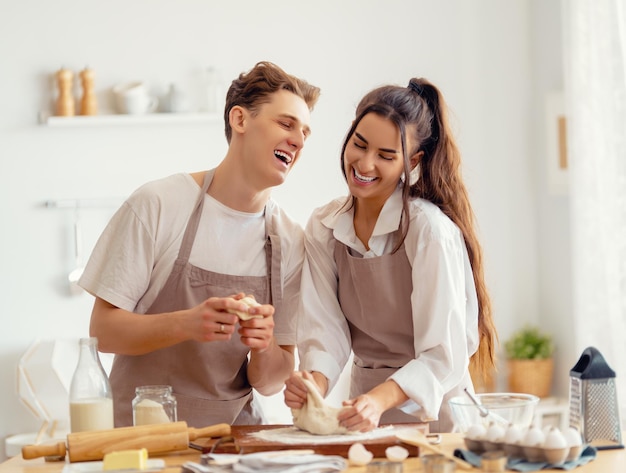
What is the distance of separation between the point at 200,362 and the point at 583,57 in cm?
255

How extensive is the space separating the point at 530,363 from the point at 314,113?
1.57 metres

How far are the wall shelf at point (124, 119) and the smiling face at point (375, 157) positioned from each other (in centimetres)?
211

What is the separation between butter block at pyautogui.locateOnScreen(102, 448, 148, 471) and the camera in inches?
62.3

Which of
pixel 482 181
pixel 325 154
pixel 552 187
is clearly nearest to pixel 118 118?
pixel 325 154

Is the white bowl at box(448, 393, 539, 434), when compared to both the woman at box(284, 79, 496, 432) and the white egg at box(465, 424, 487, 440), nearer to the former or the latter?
the white egg at box(465, 424, 487, 440)

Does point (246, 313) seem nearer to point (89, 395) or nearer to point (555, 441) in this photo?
point (89, 395)

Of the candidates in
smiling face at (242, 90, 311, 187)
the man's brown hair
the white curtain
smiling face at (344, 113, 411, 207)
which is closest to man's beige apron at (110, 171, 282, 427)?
smiling face at (242, 90, 311, 187)

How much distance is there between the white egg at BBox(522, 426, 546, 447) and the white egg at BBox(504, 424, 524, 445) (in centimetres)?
1

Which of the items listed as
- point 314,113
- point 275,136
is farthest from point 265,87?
point 314,113

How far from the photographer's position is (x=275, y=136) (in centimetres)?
221

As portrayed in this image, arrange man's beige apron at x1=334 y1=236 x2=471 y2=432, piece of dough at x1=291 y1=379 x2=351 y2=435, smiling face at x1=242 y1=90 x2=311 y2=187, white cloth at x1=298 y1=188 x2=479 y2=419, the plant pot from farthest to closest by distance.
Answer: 1. the plant pot
2. smiling face at x1=242 y1=90 x2=311 y2=187
3. man's beige apron at x1=334 y1=236 x2=471 y2=432
4. white cloth at x1=298 y1=188 x2=479 y2=419
5. piece of dough at x1=291 y1=379 x2=351 y2=435

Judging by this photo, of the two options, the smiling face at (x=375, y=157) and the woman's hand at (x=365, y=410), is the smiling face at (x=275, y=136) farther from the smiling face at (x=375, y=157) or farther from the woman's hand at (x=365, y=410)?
the woman's hand at (x=365, y=410)

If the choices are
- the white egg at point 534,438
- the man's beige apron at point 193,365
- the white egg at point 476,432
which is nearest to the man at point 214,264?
the man's beige apron at point 193,365

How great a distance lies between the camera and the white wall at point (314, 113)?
13.4ft
